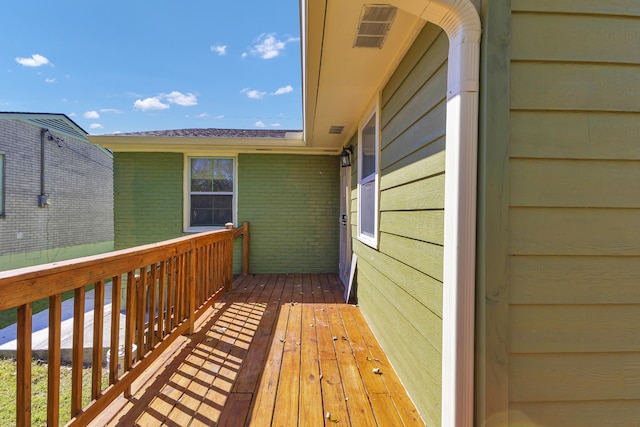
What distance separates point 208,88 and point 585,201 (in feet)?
48.7

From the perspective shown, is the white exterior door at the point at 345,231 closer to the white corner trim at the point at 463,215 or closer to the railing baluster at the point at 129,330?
the railing baluster at the point at 129,330

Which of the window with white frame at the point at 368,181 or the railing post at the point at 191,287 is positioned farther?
the window with white frame at the point at 368,181

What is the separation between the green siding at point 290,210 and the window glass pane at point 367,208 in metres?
2.26

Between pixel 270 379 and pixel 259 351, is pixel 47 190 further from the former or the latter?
pixel 270 379

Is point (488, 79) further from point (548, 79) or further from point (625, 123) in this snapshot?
point (625, 123)

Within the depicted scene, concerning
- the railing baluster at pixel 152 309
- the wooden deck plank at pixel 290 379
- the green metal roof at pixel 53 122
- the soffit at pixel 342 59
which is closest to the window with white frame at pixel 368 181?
the soffit at pixel 342 59

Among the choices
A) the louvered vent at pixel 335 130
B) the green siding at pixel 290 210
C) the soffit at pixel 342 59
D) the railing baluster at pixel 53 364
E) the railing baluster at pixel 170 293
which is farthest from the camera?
the green siding at pixel 290 210

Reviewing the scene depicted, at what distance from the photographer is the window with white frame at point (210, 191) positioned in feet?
18.9

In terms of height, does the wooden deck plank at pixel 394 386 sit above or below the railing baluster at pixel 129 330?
below

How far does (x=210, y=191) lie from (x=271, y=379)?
4.47 meters

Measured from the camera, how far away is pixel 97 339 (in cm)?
153

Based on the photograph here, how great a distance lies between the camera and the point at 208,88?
1341 cm

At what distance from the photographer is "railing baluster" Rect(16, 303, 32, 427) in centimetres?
109

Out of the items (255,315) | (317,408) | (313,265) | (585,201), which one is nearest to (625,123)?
(585,201)
